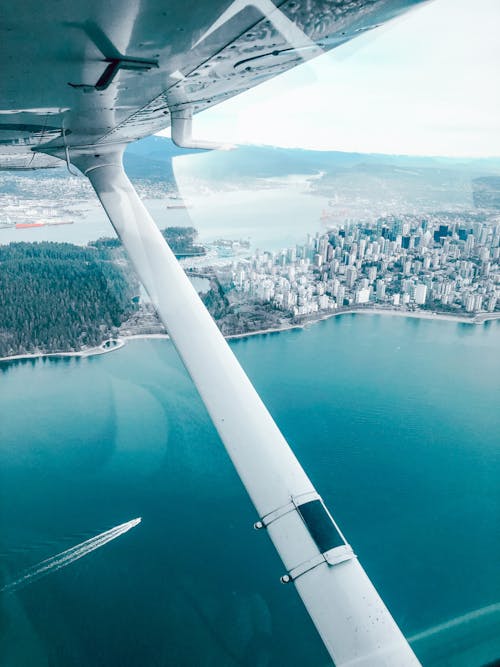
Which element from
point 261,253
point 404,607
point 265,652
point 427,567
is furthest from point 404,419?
point 265,652

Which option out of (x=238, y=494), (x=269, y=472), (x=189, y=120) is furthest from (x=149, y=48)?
(x=238, y=494)

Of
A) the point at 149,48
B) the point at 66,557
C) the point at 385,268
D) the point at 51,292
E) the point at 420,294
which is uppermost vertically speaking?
the point at 149,48

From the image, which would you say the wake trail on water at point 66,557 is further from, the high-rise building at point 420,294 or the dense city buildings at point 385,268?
the high-rise building at point 420,294

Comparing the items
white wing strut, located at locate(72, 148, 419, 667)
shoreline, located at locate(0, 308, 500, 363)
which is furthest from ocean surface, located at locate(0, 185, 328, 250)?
shoreline, located at locate(0, 308, 500, 363)

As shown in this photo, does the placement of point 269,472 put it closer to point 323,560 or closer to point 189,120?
point 323,560

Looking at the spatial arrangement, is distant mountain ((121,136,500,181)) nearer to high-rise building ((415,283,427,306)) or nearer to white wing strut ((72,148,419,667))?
white wing strut ((72,148,419,667))

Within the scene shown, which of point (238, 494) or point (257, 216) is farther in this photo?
point (238, 494)

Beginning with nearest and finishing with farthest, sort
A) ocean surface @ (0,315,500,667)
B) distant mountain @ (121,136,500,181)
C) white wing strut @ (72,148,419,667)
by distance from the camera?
white wing strut @ (72,148,419,667), distant mountain @ (121,136,500,181), ocean surface @ (0,315,500,667)
